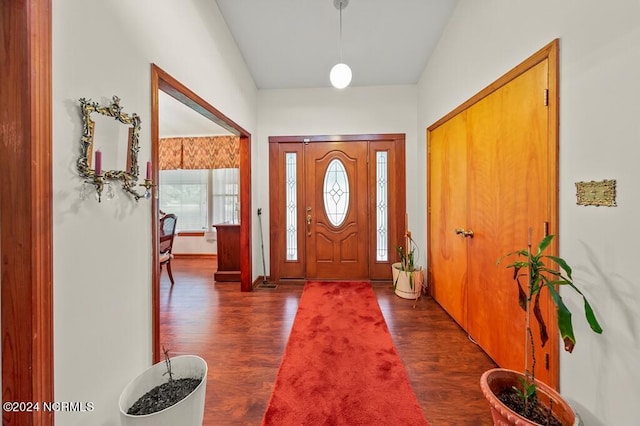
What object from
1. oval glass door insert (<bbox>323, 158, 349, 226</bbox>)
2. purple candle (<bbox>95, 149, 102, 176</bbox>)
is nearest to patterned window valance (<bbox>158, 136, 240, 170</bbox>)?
oval glass door insert (<bbox>323, 158, 349, 226</bbox>)

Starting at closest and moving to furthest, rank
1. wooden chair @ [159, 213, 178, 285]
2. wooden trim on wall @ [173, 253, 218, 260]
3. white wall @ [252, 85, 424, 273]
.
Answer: wooden chair @ [159, 213, 178, 285], white wall @ [252, 85, 424, 273], wooden trim on wall @ [173, 253, 218, 260]

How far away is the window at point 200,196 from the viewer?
19.0 ft

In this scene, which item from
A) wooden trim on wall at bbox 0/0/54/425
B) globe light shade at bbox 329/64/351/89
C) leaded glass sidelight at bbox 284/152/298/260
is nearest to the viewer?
wooden trim on wall at bbox 0/0/54/425

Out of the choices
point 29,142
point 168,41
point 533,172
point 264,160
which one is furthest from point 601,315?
point 264,160

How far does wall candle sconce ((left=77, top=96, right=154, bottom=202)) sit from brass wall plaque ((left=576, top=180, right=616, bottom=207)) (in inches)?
87.2

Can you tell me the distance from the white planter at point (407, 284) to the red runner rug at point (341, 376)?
594mm

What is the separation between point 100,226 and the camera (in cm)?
122

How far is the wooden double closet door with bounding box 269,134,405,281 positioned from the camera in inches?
152

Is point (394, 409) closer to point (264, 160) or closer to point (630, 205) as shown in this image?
point (630, 205)

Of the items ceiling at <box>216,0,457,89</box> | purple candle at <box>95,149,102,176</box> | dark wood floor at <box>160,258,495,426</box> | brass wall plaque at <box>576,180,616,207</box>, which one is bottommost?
dark wood floor at <box>160,258,495,426</box>

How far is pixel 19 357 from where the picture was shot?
36.6 inches

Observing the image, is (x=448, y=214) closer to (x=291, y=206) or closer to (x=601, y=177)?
(x=601, y=177)

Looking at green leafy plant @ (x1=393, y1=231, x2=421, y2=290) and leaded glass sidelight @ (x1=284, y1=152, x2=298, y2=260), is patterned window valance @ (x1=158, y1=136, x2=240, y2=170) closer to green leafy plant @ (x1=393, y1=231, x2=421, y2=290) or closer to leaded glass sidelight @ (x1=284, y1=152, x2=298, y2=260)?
leaded glass sidelight @ (x1=284, y1=152, x2=298, y2=260)

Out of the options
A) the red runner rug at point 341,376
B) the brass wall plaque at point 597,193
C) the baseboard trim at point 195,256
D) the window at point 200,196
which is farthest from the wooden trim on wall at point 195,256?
the brass wall plaque at point 597,193
